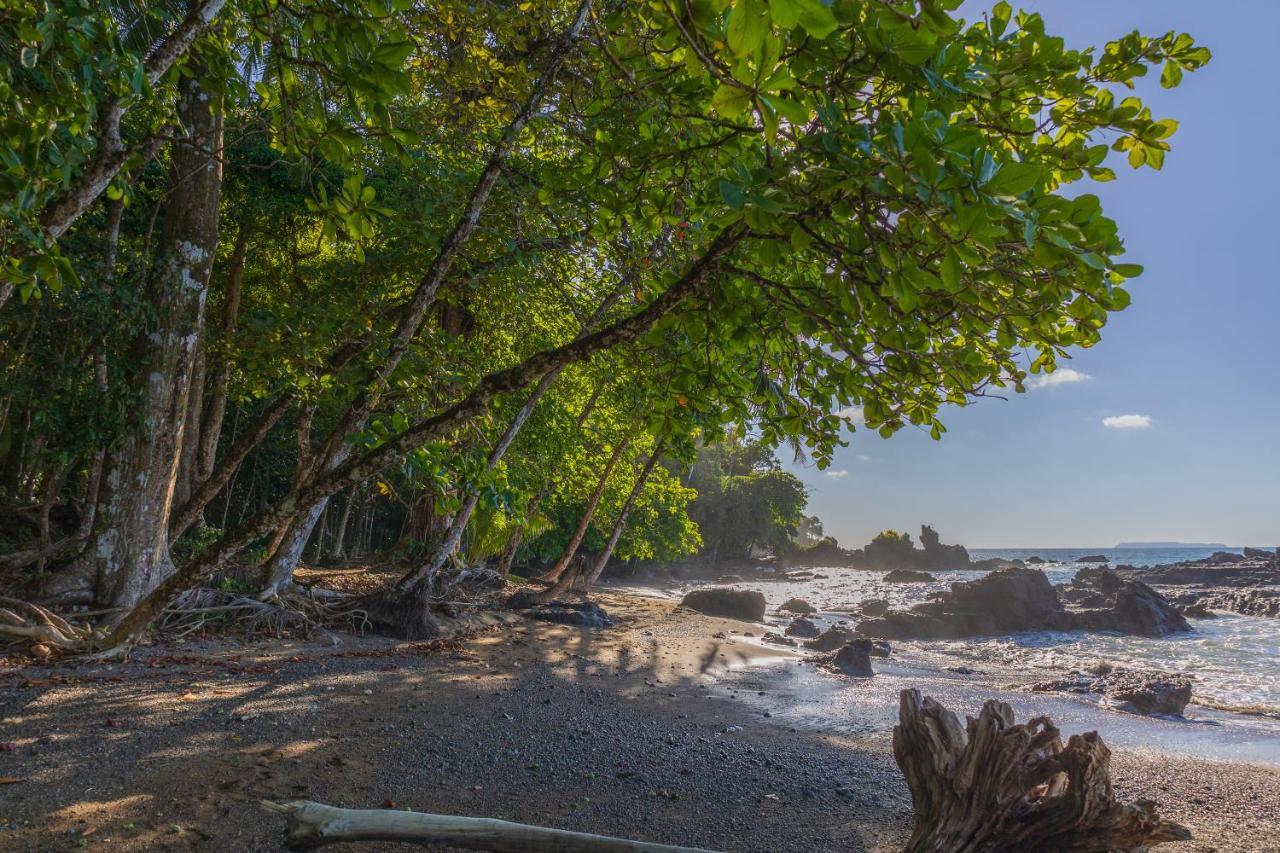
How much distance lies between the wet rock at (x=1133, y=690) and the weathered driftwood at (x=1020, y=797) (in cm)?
859

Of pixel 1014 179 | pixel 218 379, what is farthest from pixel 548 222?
pixel 218 379

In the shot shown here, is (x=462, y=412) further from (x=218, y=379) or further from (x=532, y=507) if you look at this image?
(x=532, y=507)

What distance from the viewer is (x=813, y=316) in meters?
3.19

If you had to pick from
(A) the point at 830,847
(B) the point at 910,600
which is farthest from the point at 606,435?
(B) the point at 910,600

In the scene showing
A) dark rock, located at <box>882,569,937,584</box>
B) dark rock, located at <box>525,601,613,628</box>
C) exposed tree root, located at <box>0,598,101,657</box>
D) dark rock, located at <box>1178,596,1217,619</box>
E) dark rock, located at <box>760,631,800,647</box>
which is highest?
exposed tree root, located at <box>0,598,101,657</box>

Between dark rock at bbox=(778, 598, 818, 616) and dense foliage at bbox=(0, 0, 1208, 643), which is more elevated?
dense foliage at bbox=(0, 0, 1208, 643)

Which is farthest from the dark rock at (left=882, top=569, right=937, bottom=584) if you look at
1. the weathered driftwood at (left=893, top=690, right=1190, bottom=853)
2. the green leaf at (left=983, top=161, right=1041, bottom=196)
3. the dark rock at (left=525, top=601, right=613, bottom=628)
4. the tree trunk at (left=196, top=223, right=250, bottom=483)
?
the green leaf at (left=983, top=161, right=1041, bottom=196)

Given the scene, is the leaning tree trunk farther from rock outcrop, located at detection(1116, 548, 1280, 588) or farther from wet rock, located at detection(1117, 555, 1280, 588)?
Answer: rock outcrop, located at detection(1116, 548, 1280, 588)

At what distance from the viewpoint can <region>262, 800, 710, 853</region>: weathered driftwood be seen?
2.96 meters

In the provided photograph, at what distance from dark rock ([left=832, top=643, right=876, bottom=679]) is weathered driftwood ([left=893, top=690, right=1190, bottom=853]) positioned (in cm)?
771

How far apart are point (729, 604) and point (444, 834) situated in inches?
733

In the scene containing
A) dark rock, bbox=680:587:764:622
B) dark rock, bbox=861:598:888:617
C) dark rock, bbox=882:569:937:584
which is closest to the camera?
dark rock, bbox=680:587:764:622

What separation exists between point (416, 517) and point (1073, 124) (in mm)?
15731

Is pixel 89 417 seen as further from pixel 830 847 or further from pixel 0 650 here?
pixel 830 847
